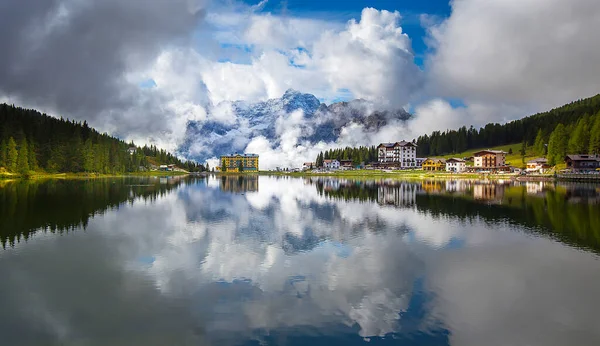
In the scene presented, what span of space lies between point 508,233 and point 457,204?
23.0m

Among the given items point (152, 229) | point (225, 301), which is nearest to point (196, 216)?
point (152, 229)

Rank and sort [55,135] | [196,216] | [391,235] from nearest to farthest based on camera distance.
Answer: [391,235], [196,216], [55,135]

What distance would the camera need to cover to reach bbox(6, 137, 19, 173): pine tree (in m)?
118

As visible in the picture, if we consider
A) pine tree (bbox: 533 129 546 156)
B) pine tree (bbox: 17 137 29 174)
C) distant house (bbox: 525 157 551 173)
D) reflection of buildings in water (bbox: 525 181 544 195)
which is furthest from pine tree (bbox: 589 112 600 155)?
pine tree (bbox: 17 137 29 174)

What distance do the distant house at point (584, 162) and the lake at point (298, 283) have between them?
376 ft

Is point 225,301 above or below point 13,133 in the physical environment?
below

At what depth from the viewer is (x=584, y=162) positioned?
431ft

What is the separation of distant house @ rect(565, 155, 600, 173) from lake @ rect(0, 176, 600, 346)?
376 ft

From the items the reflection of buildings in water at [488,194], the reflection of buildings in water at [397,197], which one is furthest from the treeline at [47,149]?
the reflection of buildings in water at [488,194]

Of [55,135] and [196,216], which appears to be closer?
[196,216]

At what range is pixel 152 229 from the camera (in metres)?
35.9

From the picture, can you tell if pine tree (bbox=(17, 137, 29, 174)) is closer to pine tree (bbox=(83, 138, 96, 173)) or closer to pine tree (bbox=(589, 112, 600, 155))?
pine tree (bbox=(83, 138, 96, 173))

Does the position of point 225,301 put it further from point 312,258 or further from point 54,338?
point 312,258

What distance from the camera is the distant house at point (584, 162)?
5113 inches
